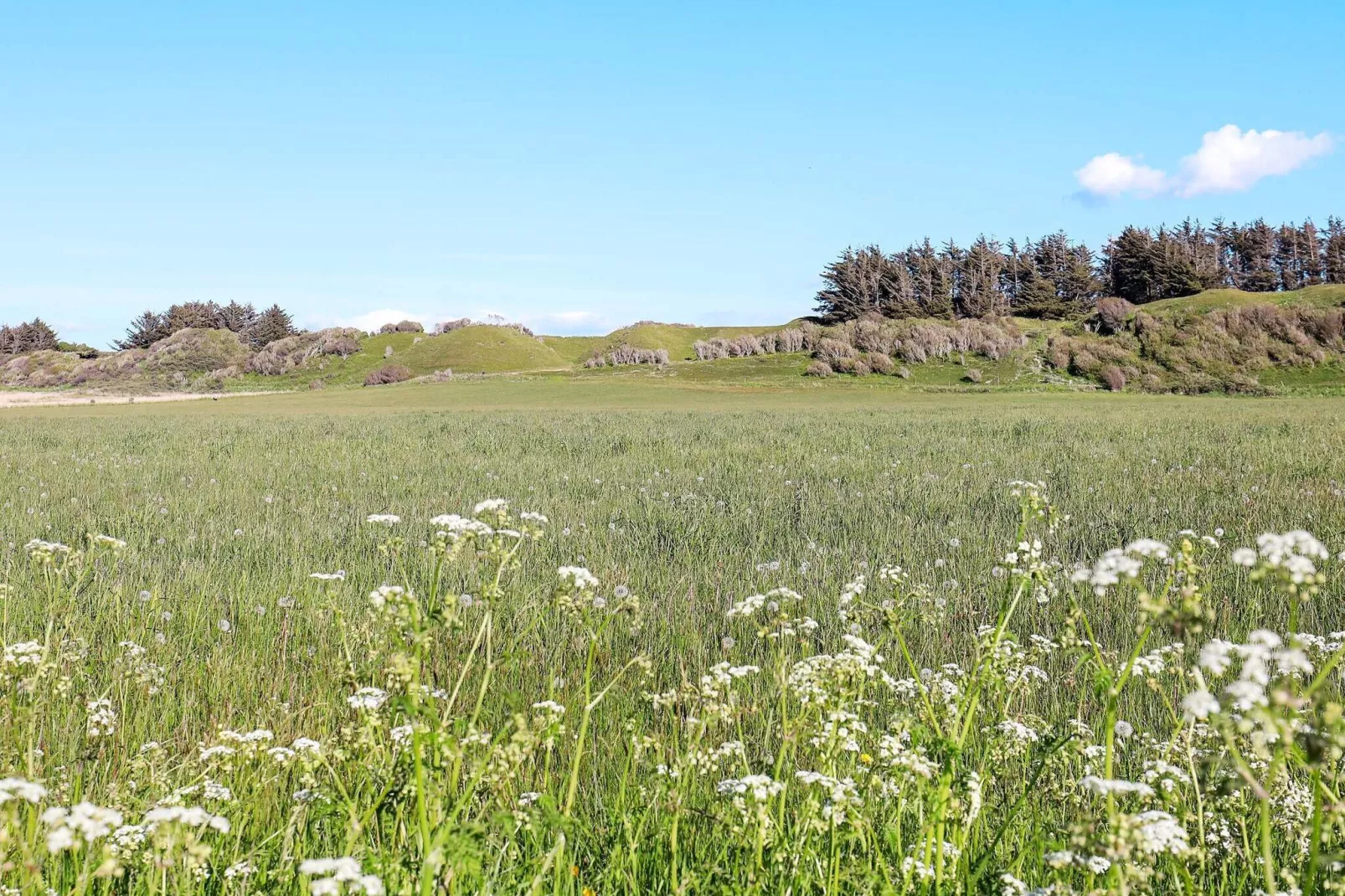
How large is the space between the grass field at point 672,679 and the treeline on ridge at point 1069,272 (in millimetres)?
76525

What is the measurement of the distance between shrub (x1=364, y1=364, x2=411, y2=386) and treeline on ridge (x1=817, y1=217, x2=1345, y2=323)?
43221 millimetres

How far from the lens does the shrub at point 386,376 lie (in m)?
78.4

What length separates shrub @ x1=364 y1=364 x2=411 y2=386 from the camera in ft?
257

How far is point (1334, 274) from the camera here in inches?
3290

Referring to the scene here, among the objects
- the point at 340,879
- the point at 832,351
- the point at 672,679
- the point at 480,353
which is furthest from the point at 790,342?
the point at 340,879

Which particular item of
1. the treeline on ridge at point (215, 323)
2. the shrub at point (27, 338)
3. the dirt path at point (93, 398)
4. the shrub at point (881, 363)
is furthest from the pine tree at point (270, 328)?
the shrub at point (881, 363)

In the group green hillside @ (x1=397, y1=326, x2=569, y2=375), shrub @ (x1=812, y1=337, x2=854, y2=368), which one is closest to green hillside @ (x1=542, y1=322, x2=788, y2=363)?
green hillside @ (x1=397, y1=326, x2=569, y2=375)

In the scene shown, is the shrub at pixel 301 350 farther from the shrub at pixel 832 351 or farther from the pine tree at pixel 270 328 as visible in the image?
the shrub at pixel 832 351

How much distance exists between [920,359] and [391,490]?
53092mm

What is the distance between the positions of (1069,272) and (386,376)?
66732 millimetres

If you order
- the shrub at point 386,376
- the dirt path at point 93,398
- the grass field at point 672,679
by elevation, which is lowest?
the grass field at point 672,679

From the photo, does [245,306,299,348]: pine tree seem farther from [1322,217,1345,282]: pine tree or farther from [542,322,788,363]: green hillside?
[1322,217,1345,282]: pine tree

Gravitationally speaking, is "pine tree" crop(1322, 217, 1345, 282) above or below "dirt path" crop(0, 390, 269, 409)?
above

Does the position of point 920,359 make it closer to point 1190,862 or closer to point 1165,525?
point 1165,525
